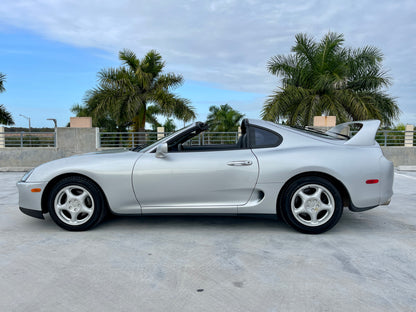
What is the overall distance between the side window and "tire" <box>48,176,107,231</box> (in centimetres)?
187

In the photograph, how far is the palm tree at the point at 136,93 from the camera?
17641 mm

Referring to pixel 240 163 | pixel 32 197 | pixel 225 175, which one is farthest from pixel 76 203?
pixel 240 163

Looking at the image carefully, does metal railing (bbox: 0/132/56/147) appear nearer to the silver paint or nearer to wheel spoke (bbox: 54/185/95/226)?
wheel spoke (bbox: 54/185/95/226)

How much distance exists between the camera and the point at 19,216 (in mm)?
4793

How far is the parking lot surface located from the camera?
2.39m

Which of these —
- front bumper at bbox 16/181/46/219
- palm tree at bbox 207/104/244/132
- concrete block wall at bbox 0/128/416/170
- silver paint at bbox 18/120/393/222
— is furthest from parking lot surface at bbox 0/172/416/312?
palm tree at bbox 207/104/244/132

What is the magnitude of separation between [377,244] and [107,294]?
273cm

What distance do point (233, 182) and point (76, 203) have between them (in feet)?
5.94

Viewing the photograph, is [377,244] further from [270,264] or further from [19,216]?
[19,216]

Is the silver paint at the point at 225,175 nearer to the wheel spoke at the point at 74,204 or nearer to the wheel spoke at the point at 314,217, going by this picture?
the wheel spoke at the point at 74,204

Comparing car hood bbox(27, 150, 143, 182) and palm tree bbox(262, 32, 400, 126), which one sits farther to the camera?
palm tree bbox(262, 32, 400, 126)

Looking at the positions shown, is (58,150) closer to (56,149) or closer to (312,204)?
(56,149)

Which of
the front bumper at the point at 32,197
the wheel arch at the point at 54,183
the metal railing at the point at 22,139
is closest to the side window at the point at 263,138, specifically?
the wheel arch at the point at 54,183

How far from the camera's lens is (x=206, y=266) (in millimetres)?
2973
